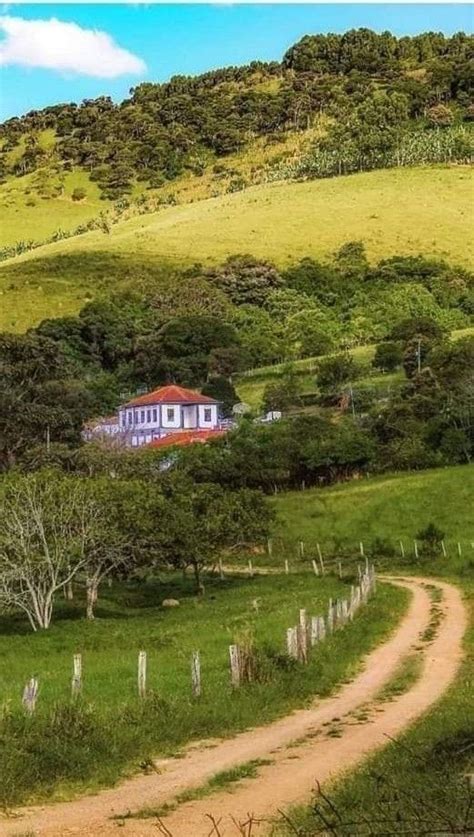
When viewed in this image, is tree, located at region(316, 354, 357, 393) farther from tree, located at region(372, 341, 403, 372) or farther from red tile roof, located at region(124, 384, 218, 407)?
red tile roof, located at region(124, 384, 218, 407)

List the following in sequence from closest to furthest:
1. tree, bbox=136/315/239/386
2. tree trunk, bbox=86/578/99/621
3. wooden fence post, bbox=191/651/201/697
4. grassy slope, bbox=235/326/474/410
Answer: wooden fence post, bbox=191/651/201/697 → tree trunk, bbox=86/578/99/621 → grassy slope, bbox=235/326/474/410 → tree, bbox=136/315/239/386

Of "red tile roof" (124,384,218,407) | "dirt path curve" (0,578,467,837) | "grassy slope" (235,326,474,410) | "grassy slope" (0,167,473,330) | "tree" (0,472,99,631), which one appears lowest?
"dirt path curve" (0,578,467,837)

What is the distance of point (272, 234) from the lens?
15875cm

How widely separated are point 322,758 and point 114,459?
52.7 meters

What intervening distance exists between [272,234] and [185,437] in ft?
248

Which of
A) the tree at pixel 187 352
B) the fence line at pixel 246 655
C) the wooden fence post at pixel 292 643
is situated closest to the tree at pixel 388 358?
the tree at pixel 187 352

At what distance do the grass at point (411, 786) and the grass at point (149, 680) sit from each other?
348 cm

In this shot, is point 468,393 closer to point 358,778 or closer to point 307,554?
point 307,554

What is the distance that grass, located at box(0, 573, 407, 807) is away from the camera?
555 inches

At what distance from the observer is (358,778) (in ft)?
40.5

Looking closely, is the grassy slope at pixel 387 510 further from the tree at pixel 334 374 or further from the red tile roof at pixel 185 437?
the tree at pixel 334 374

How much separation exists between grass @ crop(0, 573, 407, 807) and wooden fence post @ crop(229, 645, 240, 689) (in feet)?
0.65

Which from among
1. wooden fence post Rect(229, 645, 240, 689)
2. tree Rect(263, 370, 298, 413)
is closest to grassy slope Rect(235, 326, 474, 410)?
tree Rect(263, 370, 298, 413)

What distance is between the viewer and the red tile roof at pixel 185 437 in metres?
86.8
